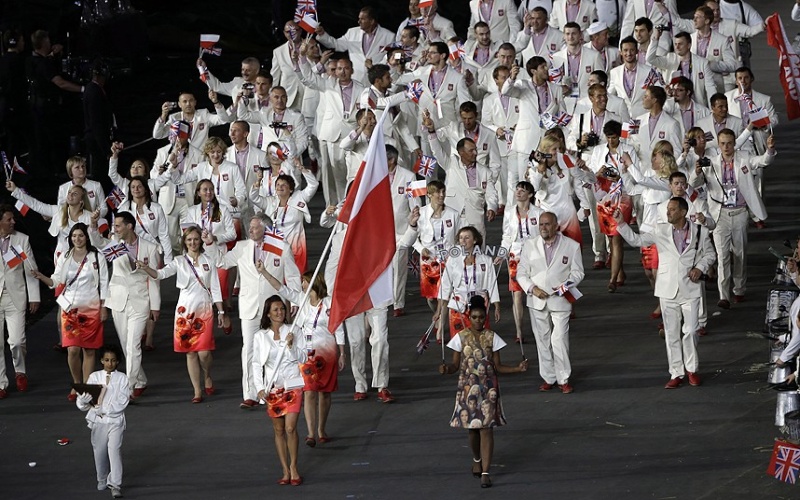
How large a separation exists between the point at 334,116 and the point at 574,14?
175 inches

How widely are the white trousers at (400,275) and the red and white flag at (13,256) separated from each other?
417 centimetres

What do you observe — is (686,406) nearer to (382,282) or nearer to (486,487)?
(486,487)

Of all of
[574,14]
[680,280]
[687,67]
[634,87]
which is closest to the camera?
[680,280]

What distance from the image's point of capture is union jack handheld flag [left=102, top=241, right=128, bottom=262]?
1705 cm

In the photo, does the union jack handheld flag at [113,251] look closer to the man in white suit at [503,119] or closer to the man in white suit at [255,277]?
the man in white suit at [255,277]

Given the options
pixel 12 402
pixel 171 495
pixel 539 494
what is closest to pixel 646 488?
pixel 539 494

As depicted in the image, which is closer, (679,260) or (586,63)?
(679,260)

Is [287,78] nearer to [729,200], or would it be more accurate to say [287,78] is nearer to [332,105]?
[332,105]

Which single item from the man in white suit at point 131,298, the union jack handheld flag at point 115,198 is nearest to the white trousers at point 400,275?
the man in white suit at point 131,298

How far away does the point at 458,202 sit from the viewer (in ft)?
62.5

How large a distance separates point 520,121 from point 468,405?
6974 millimetres

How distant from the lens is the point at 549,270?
1666 cm

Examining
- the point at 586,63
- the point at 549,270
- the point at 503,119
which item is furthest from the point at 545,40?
the point at 549,270

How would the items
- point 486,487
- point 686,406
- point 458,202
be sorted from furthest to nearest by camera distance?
point 458,202, point 686,406, point 486,487
